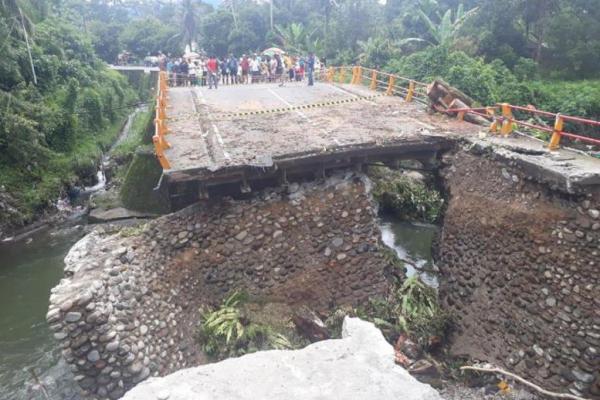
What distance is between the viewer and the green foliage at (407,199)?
19.9 m

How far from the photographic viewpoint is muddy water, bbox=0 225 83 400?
436 inches

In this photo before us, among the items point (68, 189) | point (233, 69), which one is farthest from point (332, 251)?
point (233, 69)

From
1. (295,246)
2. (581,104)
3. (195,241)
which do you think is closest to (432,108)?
(295,246)

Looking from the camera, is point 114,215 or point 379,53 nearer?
point 114,215

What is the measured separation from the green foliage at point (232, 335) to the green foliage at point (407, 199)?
10.5 metres

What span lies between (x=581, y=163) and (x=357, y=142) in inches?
198

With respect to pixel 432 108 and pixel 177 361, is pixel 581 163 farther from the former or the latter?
pixel 177 361

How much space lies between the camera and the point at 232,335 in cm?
1038

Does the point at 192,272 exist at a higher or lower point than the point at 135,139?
higher

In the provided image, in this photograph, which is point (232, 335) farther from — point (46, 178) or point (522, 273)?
point (46, 178)

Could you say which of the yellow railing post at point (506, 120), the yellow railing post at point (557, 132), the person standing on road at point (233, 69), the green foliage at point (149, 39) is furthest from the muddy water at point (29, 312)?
the green foliage at point (149, 39)

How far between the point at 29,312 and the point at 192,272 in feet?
22.4

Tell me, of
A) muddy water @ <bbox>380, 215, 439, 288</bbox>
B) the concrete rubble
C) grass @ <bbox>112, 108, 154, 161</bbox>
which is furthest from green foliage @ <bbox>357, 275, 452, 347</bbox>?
grass @ <bbox>112, 108, 154, 161</bbox>

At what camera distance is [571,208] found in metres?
9.09
